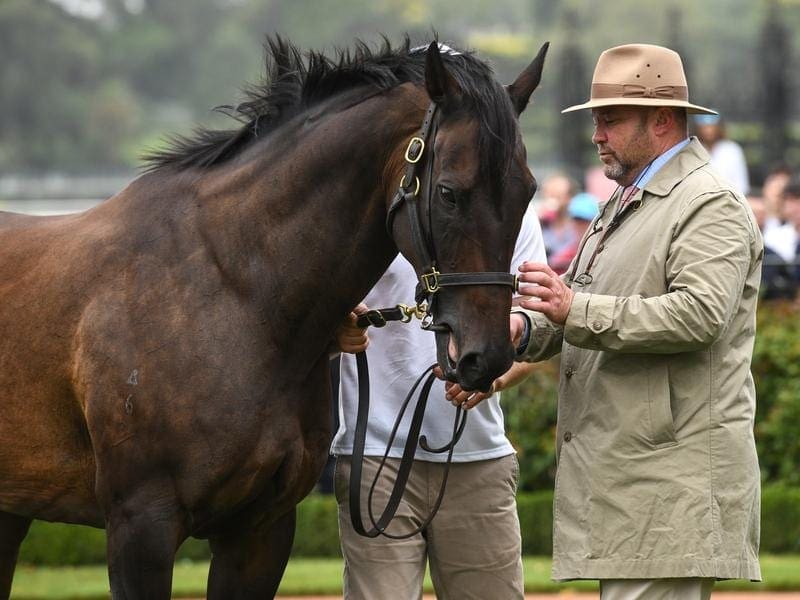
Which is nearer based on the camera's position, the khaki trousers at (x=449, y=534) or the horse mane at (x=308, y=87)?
the horse mane at (x=308, y=87)

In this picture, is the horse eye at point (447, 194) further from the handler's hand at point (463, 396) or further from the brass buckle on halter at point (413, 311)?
the handler's hand at point (463, 396)

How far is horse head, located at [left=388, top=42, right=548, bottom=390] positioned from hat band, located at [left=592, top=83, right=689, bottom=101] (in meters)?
0.35

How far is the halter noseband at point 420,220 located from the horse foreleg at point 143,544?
0.91 meters

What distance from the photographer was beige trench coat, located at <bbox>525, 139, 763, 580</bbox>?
12.7 ft

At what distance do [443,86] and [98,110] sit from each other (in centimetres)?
4756

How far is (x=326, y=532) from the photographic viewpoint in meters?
8.44

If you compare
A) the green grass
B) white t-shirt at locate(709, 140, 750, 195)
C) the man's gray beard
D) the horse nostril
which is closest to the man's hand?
the horse nostril

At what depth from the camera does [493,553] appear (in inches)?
178

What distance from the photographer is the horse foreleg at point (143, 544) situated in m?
3.94

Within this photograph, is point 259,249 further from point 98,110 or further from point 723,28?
point 723,28

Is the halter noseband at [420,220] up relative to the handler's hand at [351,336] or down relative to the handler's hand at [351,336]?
up

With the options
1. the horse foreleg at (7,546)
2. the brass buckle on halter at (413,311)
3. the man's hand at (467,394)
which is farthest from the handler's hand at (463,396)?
the horse foreleg at (7,546)

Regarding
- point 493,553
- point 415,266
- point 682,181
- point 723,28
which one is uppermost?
point 723,28

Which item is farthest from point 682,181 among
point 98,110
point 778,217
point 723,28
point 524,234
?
point 723,28
